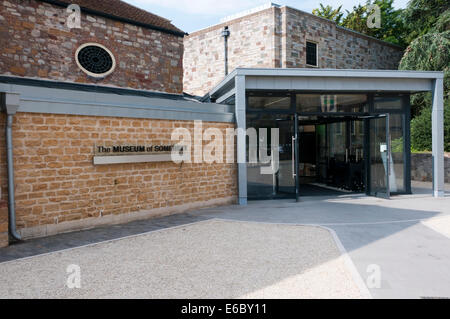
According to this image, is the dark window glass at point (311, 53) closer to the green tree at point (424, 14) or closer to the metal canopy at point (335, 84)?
the green tree at point (424, 14)

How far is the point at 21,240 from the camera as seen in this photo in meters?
6.46

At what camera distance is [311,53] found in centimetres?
1931

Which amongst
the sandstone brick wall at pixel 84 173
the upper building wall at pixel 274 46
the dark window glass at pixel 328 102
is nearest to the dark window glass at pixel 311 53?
the upper building wall at pixel 274 46

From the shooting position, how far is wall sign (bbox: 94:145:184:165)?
24.8 feet

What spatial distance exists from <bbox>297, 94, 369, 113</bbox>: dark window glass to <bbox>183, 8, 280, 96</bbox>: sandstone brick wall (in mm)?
7166

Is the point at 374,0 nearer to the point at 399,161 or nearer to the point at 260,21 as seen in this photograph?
the point at 260,21

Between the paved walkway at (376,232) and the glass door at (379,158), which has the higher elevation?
the glass door at (379,158)

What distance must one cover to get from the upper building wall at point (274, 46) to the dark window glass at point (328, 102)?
7.16 metres

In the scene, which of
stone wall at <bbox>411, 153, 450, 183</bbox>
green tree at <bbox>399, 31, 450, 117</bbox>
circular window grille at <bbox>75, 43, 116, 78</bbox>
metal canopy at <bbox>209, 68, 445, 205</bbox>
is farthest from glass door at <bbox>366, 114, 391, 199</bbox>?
circular window grille at <bbox>75, 43, 116, 78</bbox>

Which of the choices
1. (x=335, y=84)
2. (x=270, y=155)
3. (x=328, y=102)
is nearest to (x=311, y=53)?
(x=328, y=102)

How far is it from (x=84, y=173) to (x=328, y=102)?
24.7ft

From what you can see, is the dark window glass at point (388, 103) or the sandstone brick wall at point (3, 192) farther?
the dark window glass at point (388, 103)

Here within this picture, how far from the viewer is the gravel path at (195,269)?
411 centimetres

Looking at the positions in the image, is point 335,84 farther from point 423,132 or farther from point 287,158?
point 423,132
